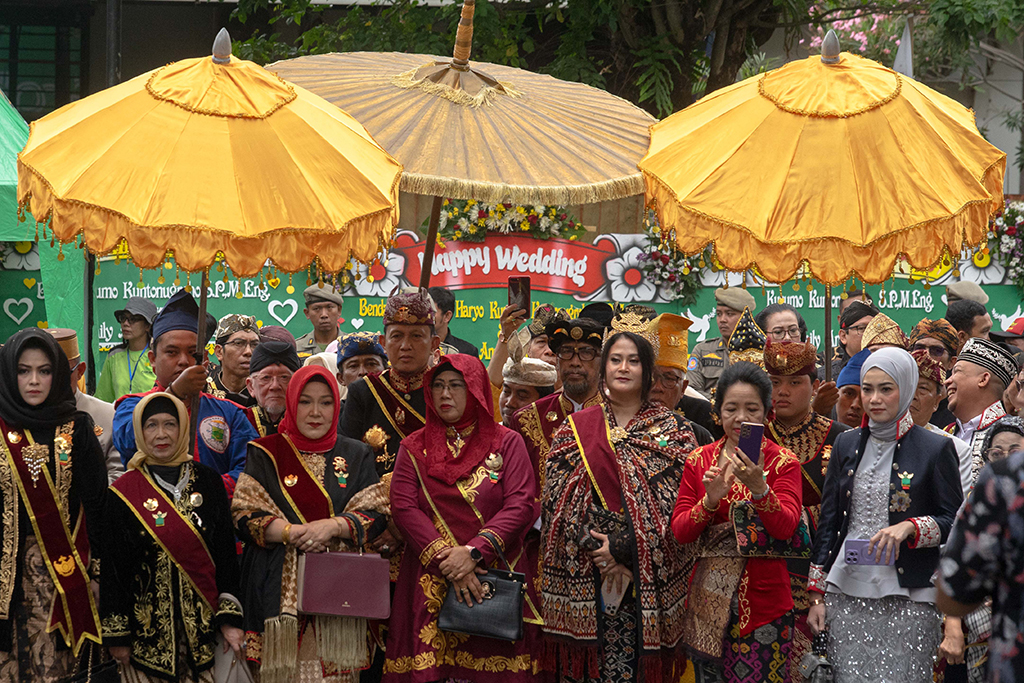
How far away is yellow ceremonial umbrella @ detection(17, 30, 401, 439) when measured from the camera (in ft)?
15.3

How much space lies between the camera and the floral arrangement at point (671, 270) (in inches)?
372

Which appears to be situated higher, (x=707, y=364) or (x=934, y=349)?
(x=934, y=349)

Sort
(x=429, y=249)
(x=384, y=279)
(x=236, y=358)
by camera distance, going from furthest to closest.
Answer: (x=384, y=279)
(x=236, y=358)
(x=429, y=249)

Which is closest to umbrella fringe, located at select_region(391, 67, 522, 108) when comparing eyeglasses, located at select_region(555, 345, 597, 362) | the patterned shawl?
eyeglasses, located at select_region(555, 345, 597, 362)

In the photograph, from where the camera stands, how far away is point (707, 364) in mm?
8258

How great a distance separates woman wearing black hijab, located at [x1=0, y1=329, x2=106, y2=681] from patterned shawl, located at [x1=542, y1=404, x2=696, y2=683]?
198cm

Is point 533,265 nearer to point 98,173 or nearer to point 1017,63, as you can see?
point 98,173

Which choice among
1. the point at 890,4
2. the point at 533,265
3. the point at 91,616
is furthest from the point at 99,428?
the point at 890,4

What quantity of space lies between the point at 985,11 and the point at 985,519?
8.25m

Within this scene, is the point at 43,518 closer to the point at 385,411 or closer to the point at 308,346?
the point at 385,411

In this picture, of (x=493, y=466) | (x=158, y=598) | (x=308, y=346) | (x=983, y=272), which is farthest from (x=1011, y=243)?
(x=158, y=598)

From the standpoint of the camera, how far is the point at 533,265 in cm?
963

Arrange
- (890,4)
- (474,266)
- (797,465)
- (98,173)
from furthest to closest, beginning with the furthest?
(890,4) < (474,266) < (797,465) < (98,173)

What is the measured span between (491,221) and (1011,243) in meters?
4.22
